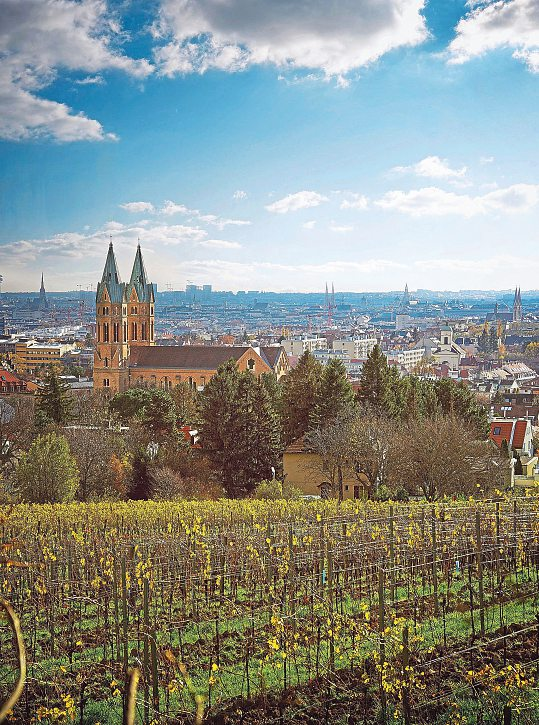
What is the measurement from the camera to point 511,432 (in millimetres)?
31531

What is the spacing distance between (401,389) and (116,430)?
10.6 metres

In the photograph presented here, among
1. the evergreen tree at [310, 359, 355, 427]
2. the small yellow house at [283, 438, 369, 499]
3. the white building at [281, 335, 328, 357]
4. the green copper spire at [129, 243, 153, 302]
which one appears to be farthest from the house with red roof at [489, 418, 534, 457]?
the white building at [281, 335, 328, 357]

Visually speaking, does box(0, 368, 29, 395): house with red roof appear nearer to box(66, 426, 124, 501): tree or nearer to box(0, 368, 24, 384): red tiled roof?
box(0, 368, 24, 384): red tiled roof

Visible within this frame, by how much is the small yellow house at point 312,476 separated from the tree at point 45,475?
6.98 m

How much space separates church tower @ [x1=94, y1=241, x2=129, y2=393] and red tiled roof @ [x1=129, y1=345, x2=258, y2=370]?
1.34m

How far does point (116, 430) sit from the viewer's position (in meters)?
28.5

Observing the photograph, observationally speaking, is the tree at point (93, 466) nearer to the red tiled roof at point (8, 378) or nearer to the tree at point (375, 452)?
the tree at point (375, 452)

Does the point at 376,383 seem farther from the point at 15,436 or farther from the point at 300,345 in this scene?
the point at 300,345

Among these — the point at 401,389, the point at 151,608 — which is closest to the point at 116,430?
the point at 401,389

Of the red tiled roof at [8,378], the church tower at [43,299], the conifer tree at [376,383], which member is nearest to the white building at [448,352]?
the church tower at [43,299]

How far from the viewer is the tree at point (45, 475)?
17703mm

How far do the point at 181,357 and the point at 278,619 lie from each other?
62457 mm

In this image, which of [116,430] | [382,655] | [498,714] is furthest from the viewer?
[116,430]

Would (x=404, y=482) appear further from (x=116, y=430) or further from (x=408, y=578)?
(x=116, y=430)
